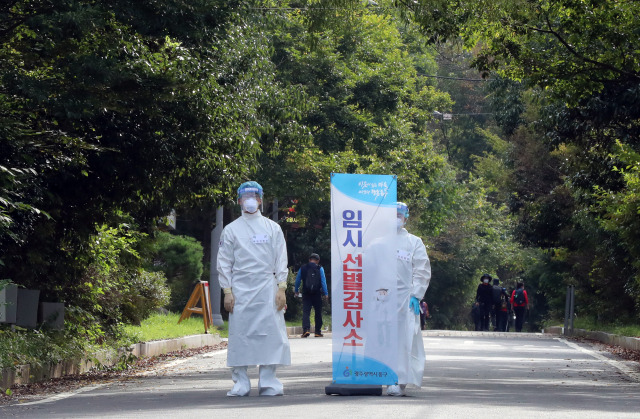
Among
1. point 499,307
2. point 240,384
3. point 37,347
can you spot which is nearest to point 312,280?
point 499,307

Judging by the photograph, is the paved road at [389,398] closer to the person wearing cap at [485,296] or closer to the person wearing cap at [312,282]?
the person wearing cap at [312,282]

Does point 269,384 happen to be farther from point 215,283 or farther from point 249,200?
point 215,283

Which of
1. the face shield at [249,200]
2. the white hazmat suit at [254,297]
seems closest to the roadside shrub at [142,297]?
the white hazmat suit at [254,297]

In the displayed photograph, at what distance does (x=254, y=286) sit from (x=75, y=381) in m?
3.27

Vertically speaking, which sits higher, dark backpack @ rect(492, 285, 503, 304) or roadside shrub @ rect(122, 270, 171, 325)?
dark backpack @ rect(492, 285, 503, 304)

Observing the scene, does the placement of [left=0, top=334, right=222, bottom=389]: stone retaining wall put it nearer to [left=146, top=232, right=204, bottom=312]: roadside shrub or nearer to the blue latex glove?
the blue latex glove

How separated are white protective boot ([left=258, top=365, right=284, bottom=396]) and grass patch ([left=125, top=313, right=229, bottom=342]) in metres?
6.64

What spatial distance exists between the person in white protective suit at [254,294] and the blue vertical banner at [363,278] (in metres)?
0.71

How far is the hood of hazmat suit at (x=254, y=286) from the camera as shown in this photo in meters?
10.7

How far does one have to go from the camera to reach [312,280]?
25422 mm

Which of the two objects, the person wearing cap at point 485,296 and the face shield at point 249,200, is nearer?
the face shield at point 249,200

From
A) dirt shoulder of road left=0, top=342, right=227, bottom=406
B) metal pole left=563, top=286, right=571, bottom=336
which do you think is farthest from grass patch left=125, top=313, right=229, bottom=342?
metal pole left=563, top=286, right=571, bottom=336

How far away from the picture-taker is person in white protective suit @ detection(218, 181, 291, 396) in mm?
10688

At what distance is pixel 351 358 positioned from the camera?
1038cm
